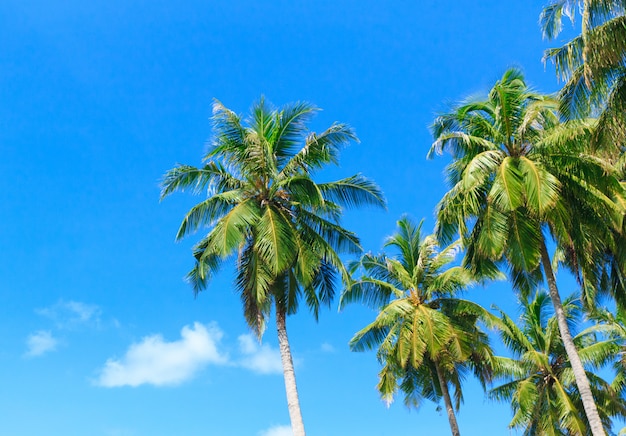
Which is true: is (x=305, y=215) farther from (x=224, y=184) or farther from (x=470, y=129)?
(x=470, y=129)

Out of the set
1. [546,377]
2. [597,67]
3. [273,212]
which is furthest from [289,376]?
[546,377]

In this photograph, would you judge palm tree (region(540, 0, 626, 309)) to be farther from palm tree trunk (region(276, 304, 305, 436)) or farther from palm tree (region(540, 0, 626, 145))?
palm tree trunk (region(276, 304, 305, 436))

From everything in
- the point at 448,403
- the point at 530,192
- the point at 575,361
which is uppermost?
the point at 530,192

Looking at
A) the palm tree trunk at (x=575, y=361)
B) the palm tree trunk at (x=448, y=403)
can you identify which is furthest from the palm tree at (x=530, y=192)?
the palm tree trunk at (x=448, y=403)

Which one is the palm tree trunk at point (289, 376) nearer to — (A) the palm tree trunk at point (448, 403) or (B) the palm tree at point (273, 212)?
(B) the palm tree at point (273, 212)

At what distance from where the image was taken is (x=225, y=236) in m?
18.0

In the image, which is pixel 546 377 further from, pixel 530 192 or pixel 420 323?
pixel 530 192

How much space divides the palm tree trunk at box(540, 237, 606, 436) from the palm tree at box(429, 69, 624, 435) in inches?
1.1

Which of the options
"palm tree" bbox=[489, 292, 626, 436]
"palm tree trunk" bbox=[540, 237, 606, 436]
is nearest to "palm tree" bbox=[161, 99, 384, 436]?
"palm tree trunk" bbox=[540, 237, 606, 436]

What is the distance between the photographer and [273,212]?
19016 mm

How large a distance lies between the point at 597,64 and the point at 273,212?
915 cm

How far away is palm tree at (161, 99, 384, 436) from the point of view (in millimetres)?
18562

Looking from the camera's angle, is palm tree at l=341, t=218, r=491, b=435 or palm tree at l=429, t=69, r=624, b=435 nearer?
palm tree at l=429, t=69, r=624, b=435

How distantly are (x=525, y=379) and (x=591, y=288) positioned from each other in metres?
7.89
